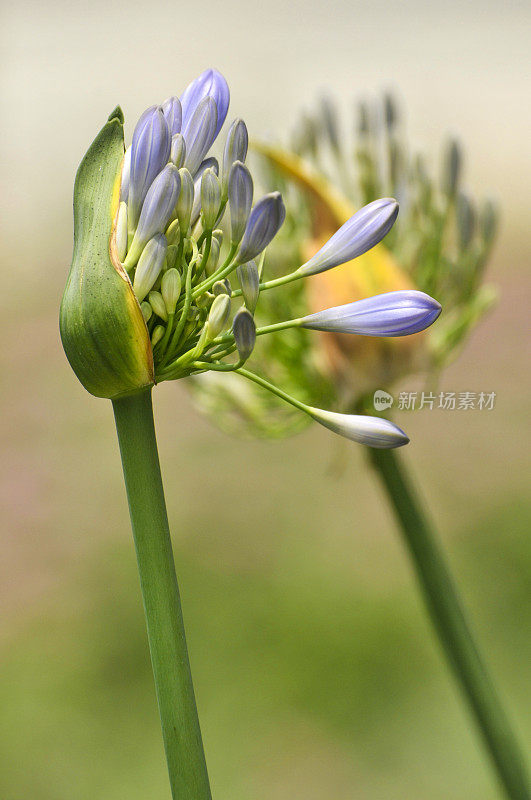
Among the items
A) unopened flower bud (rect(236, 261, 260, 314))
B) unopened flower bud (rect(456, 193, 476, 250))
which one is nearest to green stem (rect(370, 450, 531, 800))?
unopened flower bud (rect(456, 193, 476, 250))

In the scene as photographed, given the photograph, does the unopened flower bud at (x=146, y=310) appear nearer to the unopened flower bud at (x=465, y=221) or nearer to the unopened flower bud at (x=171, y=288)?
the unopened flower bud at (x=171, y=288)

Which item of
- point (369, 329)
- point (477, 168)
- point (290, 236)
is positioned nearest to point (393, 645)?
point (290, 236)

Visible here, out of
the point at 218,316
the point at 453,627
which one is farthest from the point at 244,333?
the point at 453,627

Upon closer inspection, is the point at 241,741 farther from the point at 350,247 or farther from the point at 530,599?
the point at 350,247

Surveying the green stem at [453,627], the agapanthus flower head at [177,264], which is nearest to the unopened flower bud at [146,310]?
the agapanthus flower head at [177,264]

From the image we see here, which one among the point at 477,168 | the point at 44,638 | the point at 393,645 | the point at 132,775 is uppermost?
the point at 477,168

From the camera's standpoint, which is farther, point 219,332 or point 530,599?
point 530,599

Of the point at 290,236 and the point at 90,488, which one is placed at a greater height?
the point at 90,488
